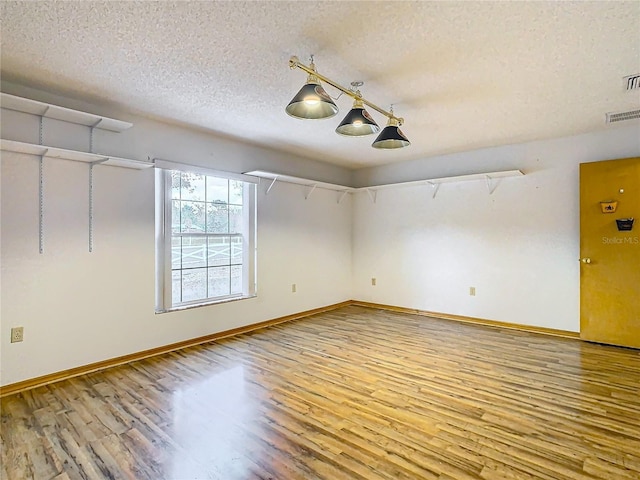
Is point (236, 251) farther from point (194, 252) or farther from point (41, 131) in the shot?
point (41, 131)

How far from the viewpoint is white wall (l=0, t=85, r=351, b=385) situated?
9.14ft

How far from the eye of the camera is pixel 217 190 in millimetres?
4324

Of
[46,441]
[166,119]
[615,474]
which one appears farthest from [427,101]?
[46,441]

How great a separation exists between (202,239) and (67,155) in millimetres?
1594

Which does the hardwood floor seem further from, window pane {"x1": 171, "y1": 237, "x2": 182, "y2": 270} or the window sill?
window pane {"x1": 171, "y1": 237, "x2": 182, "y2": 270}

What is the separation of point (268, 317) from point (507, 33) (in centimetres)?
404

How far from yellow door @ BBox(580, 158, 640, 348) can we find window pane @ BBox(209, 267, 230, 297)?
171 inches

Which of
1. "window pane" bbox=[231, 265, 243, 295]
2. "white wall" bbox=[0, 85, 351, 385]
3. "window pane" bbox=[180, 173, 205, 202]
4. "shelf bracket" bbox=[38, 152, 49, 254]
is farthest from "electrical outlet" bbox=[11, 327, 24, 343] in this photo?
"window pane" bbox=[231, 265, 243, 295]

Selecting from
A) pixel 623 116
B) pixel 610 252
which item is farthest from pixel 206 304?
pixel 623 116

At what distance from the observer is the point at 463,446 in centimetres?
199

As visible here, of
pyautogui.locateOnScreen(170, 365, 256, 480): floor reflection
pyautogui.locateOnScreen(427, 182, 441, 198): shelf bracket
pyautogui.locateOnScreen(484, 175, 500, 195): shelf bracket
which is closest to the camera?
pyautogui.locateOnScreen(170, 365, 256, 480): floor reflection

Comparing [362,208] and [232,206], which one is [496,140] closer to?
[362,208]

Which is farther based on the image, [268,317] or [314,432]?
[268,317]

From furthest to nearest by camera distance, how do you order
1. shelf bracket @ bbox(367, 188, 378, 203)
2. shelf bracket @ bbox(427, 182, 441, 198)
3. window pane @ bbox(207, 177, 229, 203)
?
shelf bracket @ bbox(367, 188, 378, 203) < shelf bracket @ bbox(427, 182, 441, 198) < window pane @ bbox(207, 177, 229, 203)
